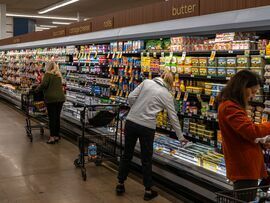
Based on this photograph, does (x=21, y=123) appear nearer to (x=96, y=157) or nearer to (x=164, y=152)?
(x=96, y=157)

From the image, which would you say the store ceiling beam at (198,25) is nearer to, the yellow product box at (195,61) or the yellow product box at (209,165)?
the yellow product box at (195,61)

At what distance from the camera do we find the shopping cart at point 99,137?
5797mm

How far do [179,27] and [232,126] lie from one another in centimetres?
244

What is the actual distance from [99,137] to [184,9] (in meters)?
2.70

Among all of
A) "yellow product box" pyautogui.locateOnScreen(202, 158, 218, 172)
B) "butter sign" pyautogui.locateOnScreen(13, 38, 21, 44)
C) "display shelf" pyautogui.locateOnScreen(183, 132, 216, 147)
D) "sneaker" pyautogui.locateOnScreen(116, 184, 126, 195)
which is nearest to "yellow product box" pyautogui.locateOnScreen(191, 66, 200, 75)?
"display shelf" pyautogui.locateOnScreen(183, 132, 216, 147)

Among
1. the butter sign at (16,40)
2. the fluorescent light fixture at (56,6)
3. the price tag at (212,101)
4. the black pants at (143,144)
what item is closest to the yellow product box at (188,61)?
the price tag at (212,101)

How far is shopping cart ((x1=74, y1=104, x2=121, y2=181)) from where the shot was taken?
580 cm

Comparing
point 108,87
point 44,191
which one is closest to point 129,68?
point 108,87

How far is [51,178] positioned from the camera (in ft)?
18.6

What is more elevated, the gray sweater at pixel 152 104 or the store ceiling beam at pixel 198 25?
the store ceiling beam at pixel 198 25

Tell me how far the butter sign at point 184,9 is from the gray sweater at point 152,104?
0.99 m

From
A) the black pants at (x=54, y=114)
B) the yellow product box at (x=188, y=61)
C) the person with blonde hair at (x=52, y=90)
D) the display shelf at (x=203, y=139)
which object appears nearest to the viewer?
the display shelf at (x=203, y=139)

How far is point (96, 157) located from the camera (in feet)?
19.8

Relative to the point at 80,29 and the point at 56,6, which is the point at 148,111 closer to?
the point at 80,29
